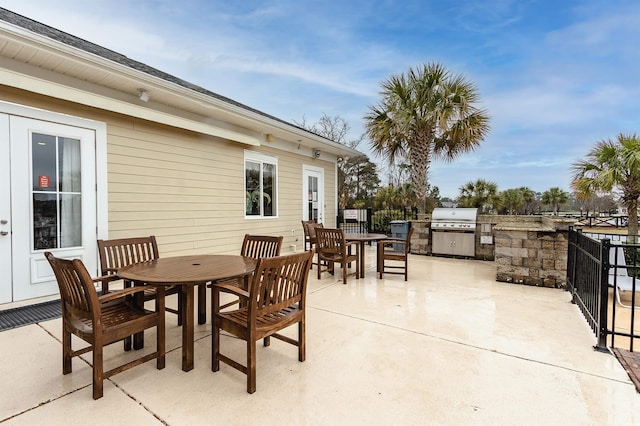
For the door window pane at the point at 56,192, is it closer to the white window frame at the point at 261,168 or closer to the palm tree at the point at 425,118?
the white window frame at the point at 261,168

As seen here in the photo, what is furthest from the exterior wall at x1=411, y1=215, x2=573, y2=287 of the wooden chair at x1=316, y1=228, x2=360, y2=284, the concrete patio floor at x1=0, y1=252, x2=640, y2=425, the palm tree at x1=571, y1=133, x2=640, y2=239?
the palm tree at x1=571, y1=133, x2=640, y2=239

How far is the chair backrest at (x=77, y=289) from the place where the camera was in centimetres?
191

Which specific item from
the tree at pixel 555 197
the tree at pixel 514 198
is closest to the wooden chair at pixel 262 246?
the tree at pixel 514 198

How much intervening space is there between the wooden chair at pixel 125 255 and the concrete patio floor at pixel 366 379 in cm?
44

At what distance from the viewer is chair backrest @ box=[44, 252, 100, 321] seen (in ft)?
6.26

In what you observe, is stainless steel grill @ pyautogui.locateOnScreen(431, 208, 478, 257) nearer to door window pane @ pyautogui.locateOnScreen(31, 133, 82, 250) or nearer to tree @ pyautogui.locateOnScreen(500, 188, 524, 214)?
door window pane @ pyautogui.locateOnScreen(31, 133, 82, 250)

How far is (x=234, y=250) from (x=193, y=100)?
9.79 ft

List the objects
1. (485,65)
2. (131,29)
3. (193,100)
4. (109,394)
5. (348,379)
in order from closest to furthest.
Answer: (109,394) → (348,379) → (193,100) → (131,29) → (485,65)

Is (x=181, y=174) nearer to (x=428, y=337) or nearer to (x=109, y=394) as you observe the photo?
(x=109, y=394)

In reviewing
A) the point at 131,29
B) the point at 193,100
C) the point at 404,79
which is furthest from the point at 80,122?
the point at 404,79

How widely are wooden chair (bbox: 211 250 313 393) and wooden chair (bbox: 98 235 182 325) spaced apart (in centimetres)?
87

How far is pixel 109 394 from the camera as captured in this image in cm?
205

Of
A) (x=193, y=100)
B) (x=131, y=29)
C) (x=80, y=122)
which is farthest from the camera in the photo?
(x=131, y=29)

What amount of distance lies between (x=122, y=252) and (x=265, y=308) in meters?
2.04
